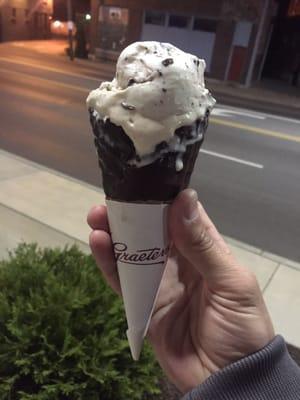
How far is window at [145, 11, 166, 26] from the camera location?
20.6 metres

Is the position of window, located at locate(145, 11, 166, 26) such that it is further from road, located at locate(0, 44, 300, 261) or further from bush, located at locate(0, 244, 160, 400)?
bush, located at locate(0, 244, 160, 400)

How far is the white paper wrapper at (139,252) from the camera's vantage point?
1652 millimetres

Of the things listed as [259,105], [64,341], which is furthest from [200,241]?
[259,105]

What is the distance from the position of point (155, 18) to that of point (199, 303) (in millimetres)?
21202

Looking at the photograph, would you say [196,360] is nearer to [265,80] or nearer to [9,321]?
[9,321]

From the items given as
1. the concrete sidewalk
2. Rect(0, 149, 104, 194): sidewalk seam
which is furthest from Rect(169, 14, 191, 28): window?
the concrete sidewalk

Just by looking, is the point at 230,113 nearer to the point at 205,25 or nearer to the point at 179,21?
the point at 205,25

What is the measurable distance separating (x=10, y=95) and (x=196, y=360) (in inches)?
430

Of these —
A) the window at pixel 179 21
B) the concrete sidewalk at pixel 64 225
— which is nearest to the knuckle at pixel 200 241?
the concrete sidewalk at pixel 64 225

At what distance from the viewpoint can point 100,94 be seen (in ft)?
5.08

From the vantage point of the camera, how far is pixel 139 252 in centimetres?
174

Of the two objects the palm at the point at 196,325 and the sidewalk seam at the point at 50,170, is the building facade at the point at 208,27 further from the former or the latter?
the palm at the point at 196,325

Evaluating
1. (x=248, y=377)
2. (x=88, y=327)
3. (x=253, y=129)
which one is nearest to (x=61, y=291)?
(x=88, y=327)

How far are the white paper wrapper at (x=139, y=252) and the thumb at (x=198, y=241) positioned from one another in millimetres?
62
